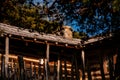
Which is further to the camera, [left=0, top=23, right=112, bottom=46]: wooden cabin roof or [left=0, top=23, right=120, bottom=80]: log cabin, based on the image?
[left=0, top=23, right=120, bottom=80]: log cabin

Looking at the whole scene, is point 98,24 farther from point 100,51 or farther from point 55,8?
point 100,51

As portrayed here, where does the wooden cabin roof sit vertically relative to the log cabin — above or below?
above

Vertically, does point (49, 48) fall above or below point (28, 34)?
below

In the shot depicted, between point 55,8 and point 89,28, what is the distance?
1519 millimetres

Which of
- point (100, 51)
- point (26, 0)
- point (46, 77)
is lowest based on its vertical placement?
point (46, 77)

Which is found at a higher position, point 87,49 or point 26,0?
point 26,0

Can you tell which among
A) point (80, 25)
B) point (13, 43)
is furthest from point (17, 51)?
point (80, 25)

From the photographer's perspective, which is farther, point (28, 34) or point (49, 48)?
point (49, 48)

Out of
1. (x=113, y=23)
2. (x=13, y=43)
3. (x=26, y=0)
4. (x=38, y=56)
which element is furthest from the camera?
(x=38, y=56)

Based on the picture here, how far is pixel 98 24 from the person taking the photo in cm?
1232

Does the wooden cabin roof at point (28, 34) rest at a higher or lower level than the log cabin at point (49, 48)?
higher

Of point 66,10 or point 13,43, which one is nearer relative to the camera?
point 66,10

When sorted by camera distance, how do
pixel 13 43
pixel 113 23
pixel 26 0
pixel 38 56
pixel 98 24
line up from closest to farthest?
pixel 113 23, pixel 98 24, pixel 26 0, pixel 13 43, pixel 38 56

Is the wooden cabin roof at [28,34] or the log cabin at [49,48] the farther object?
the log cabin at [49,48]
